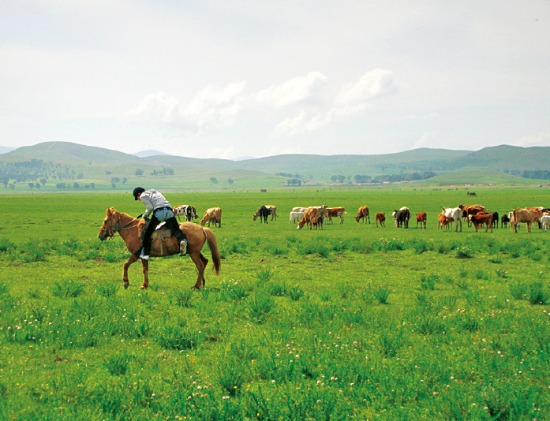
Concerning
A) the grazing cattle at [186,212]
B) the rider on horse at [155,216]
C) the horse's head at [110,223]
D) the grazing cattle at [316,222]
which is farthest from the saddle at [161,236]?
the grazing cattle at [186,212]

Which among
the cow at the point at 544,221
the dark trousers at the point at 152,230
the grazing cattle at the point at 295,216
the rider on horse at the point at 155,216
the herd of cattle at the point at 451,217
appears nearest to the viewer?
the rider on horse at the point at 155,216

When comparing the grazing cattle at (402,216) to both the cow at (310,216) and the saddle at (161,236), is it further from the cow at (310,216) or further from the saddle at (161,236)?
the saddle at (161,236)

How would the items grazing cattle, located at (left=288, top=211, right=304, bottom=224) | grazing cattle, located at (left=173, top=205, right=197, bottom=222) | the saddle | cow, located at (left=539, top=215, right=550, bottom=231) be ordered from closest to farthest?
the saddle, cow, located at (left=539, top=215, right=550, bottom=231), grazing cattle, located at (left=288, top=211, right=304, bottom=224), grazing cattle, located at (left=173, top=205, right=197, bottom=222)

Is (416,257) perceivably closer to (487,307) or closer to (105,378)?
(487,307)

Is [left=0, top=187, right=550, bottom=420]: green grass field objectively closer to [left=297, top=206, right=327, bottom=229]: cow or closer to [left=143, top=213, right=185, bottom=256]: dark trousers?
[left=143, top=213, right=185, bottom=256]: dark trousers

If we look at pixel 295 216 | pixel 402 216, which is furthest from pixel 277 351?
pixel 295 216

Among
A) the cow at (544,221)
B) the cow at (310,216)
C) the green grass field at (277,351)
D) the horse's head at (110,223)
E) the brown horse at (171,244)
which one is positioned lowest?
the cow at (544,221)

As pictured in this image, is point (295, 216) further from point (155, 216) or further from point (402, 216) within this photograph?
point (155, 216)

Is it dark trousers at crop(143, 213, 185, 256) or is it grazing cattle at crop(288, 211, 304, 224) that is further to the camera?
grazing cattle at crop(288, 211, 304, 224)

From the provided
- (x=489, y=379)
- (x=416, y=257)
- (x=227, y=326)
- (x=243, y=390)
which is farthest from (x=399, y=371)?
Answer: (x=416, y=257)

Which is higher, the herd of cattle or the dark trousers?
the dark trousers

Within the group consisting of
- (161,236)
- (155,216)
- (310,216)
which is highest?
(155,216)

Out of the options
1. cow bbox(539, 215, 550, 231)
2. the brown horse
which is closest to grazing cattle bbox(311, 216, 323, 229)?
cow bbox(539, 215, 550, 231)

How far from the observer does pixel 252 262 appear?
67.3ft
